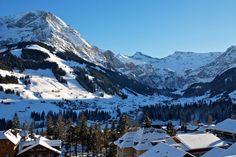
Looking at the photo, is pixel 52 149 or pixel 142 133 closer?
pixel 142 133

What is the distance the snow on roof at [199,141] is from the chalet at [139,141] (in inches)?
323

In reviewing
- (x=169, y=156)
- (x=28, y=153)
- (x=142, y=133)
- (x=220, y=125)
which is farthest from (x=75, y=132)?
(x=169, y=156)

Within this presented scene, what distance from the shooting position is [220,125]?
331 ft

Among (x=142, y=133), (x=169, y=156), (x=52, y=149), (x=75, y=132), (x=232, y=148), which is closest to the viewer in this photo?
(x=232, y=148)

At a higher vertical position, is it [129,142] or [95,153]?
[129,142]

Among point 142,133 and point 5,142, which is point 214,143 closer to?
point 142,133

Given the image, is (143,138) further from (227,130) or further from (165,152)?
(165,152)

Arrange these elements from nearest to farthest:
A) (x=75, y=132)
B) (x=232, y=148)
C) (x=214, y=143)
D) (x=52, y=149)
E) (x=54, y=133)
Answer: (x=232, y=148), (x=214, y=143), (x=52, y=149), (x=75, y=132), (x=54, y=133)

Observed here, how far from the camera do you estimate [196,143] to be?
8325 cm

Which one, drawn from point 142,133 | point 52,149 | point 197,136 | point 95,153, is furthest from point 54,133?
point 197,136

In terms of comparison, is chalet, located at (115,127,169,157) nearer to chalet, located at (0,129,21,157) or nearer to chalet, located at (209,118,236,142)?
chalet, located at (209,118,236,142)

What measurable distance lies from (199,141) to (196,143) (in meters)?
1.46

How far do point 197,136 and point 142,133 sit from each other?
44.4ft

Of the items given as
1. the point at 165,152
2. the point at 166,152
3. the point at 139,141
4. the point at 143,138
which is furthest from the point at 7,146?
the point at 166,152
